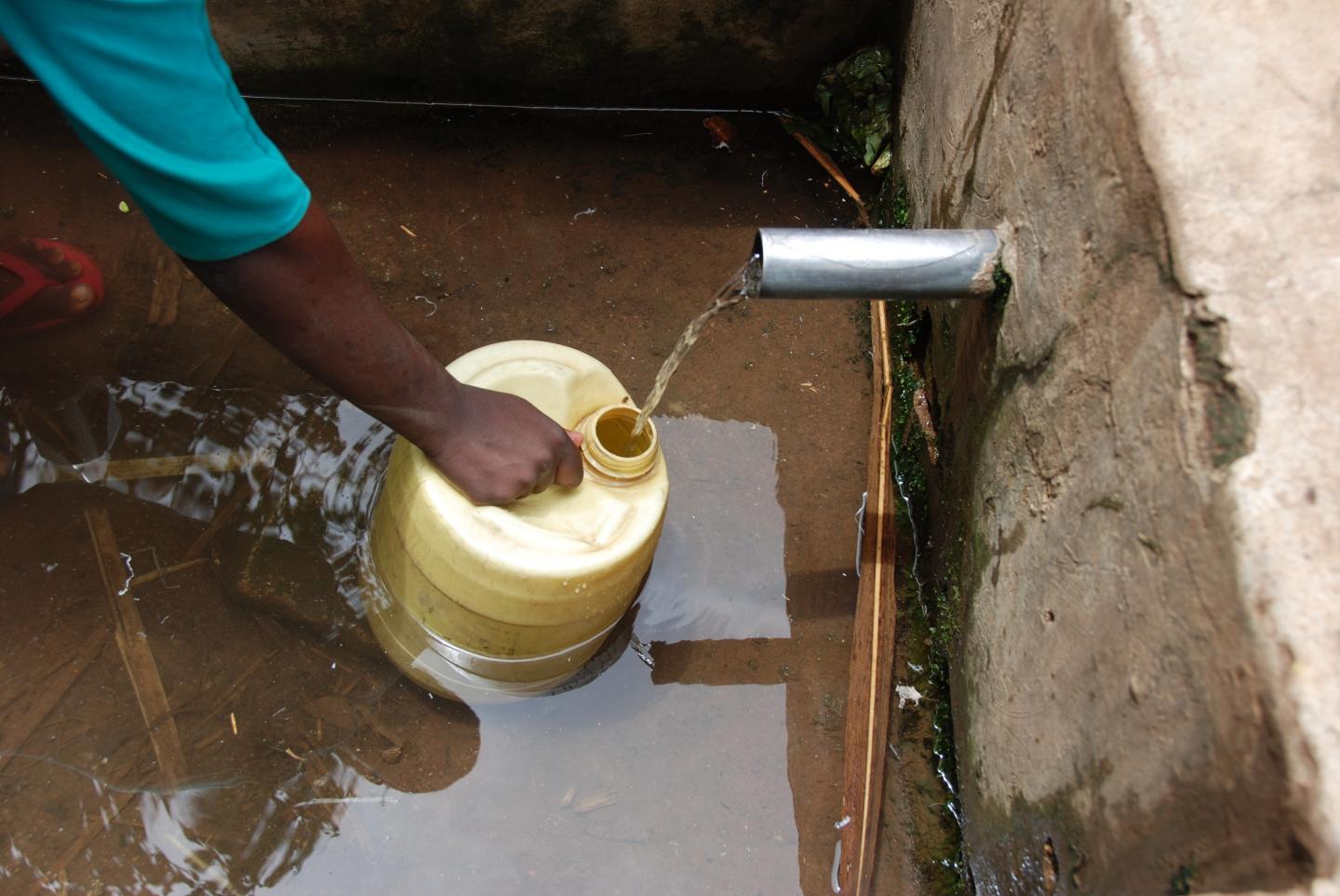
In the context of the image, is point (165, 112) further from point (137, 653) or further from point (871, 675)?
point (871, 675)

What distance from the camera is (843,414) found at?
2469mm

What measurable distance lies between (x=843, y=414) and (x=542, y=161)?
1254mm

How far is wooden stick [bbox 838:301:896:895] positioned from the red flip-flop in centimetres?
215

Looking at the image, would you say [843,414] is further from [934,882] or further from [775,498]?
[934,882]

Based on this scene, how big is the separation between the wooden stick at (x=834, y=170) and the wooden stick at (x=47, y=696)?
2.35 m

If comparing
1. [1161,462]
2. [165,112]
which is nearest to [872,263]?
[1161,462]

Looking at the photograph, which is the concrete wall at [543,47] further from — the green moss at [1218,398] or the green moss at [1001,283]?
the green moss at [1218,398]

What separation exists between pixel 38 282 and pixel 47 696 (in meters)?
1.13

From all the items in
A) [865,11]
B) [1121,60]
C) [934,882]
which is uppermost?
[1121,60]

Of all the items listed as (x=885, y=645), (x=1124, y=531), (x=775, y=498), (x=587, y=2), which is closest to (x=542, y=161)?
(x=587, y=2)

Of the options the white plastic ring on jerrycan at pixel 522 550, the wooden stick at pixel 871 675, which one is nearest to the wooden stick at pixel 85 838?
the white plastic ring on jerrycan at pixel 522 550

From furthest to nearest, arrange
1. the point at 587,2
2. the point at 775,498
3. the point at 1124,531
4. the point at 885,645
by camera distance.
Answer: the point at 587,2
the point at 775,498
the point at 885,645
the point at 1124,531

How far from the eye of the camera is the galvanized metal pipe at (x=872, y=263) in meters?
1.55

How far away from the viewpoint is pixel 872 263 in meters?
1.59
